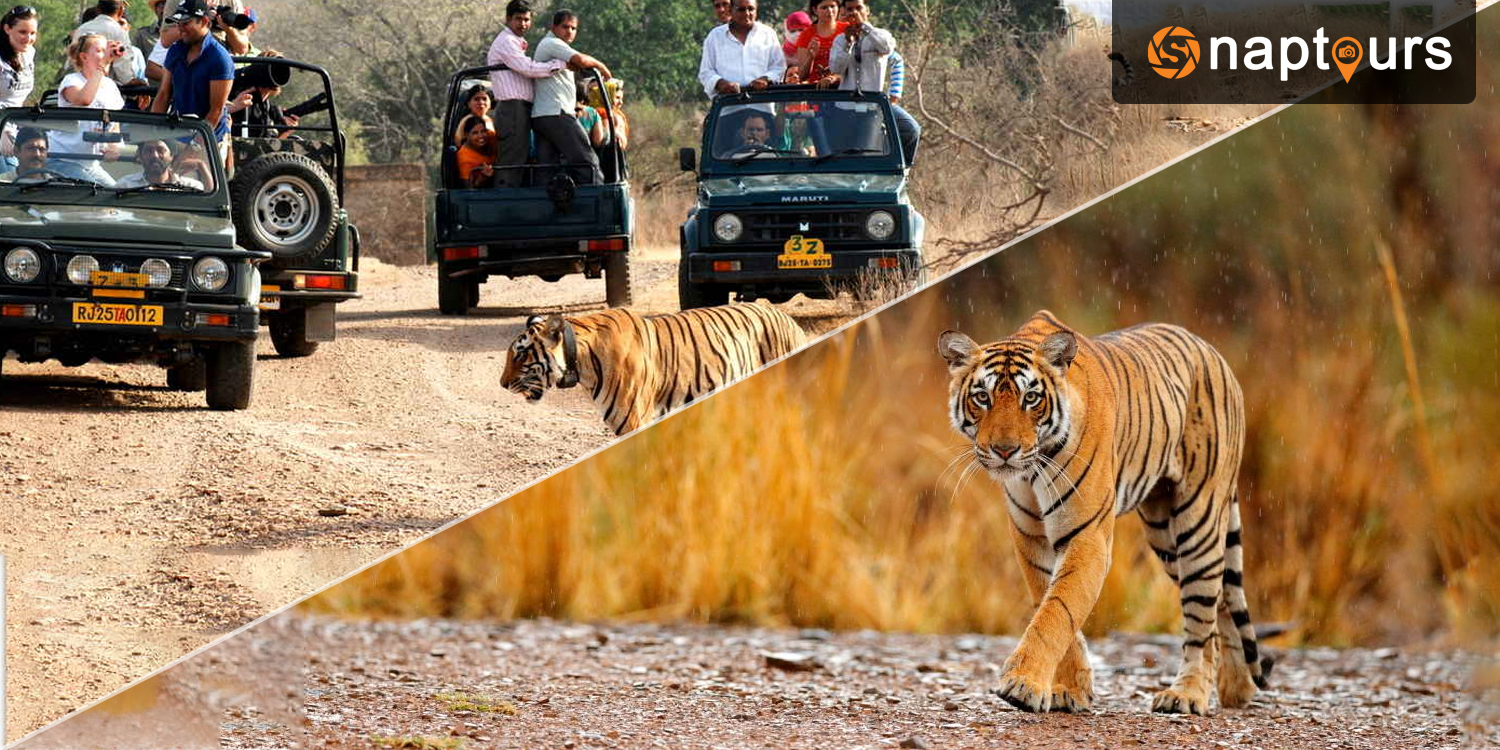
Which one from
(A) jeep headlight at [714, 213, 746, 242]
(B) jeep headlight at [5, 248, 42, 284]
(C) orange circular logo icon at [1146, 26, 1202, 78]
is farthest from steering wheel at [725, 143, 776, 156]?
(C) orange circular logo icon at [1146, 26, 1202, 78]

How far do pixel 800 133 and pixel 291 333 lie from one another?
373 cm

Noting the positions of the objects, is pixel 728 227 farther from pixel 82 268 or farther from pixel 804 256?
pixel 82 268

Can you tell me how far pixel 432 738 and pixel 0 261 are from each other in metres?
6.30

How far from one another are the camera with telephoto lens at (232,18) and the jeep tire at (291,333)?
208 cm

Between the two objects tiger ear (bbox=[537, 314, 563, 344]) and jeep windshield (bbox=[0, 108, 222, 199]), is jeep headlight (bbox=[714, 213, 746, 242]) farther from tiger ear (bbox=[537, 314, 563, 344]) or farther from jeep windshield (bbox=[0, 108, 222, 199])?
tiger ear (bbox=[537, 314, 563, 344])

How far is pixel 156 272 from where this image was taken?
1019 centimetres

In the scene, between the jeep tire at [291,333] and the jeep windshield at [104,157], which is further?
the jeep tire at [291,333]

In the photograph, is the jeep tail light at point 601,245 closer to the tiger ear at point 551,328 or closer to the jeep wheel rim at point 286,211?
the jeep wheel rim at point 286,211

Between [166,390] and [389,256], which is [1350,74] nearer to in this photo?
[166,390]

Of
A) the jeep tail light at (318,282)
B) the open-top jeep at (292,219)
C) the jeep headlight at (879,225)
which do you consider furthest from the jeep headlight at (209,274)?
the jeep headlight at (879,225)

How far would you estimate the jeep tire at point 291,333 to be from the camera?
12.8 metres

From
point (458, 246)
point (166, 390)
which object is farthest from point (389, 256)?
point (166, 390)

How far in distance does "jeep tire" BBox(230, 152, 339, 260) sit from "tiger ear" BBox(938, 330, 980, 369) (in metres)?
7.90

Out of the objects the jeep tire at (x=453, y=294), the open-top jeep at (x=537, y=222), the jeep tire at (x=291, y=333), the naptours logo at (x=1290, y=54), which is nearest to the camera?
the naptours logo at (x=1290, y=54)
